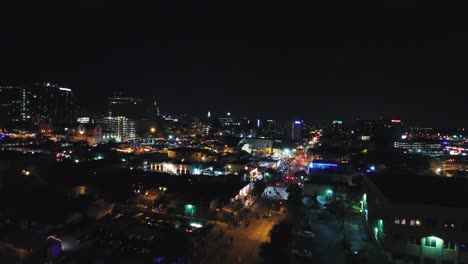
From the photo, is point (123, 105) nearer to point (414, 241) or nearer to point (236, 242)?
point (236, 242)

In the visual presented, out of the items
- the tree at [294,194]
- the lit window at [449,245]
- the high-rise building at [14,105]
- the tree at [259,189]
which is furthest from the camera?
the high-rise building at [14,105]

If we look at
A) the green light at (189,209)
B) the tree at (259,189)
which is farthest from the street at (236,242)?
the tree at (259,189)

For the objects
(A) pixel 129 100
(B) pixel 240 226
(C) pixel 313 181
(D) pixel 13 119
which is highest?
(A) pixel 129 100

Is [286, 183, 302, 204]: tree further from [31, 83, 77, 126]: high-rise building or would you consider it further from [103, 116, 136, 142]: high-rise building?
[31, 83, 77, 126]: high-rise building

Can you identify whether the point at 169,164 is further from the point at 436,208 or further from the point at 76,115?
the point at 76,115

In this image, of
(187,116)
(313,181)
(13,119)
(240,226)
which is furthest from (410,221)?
(187,116)

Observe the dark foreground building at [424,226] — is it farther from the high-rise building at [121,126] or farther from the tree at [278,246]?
the high-rise building at [121,126]
